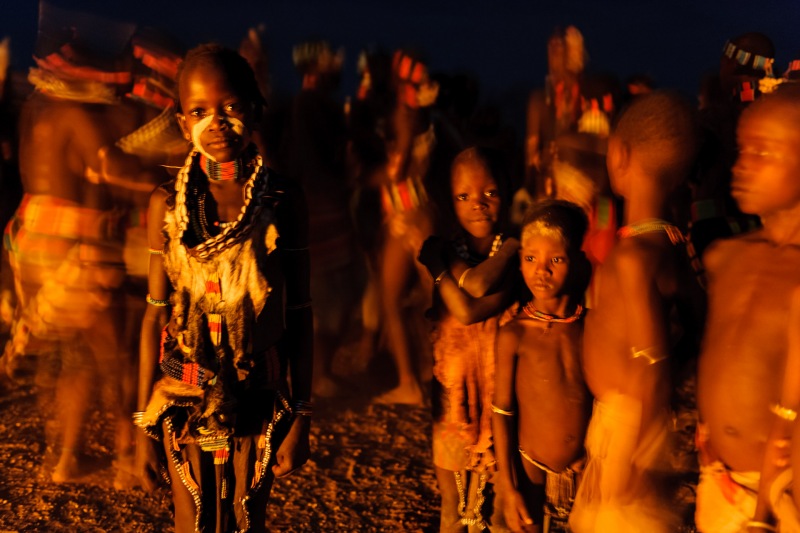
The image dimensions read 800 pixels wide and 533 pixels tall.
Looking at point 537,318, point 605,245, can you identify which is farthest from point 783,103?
point 605,245

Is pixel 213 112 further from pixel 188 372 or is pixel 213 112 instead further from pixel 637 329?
pixel 637 329

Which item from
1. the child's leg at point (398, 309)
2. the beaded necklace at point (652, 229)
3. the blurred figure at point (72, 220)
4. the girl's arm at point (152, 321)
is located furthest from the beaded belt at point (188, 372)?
the child's leg at point (398, 309)

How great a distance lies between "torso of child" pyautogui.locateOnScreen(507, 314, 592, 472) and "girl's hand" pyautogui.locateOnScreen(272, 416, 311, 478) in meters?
0.72

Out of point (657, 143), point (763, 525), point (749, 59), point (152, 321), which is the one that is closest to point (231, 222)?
point (152, 321)

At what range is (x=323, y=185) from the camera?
520cm

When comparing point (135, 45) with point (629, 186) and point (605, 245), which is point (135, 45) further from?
point (629, 186)

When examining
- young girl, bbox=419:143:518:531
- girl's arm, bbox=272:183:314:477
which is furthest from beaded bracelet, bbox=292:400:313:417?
young girl, bbox=419:143:518:531

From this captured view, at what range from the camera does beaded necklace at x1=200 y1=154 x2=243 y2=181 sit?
2145 mm

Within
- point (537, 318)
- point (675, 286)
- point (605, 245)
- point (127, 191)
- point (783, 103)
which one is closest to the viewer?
point (783, 103)

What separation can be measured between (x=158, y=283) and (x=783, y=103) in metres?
1.75

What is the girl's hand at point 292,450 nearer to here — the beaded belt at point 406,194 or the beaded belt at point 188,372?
the beaded belt at point 188,372

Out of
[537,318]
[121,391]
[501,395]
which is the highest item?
[537,318]

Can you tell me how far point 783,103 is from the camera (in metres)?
1.85

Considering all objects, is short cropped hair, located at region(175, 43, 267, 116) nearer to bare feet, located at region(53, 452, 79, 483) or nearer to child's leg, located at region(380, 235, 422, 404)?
bare feet, located at region(53, 452, 79, 483)
